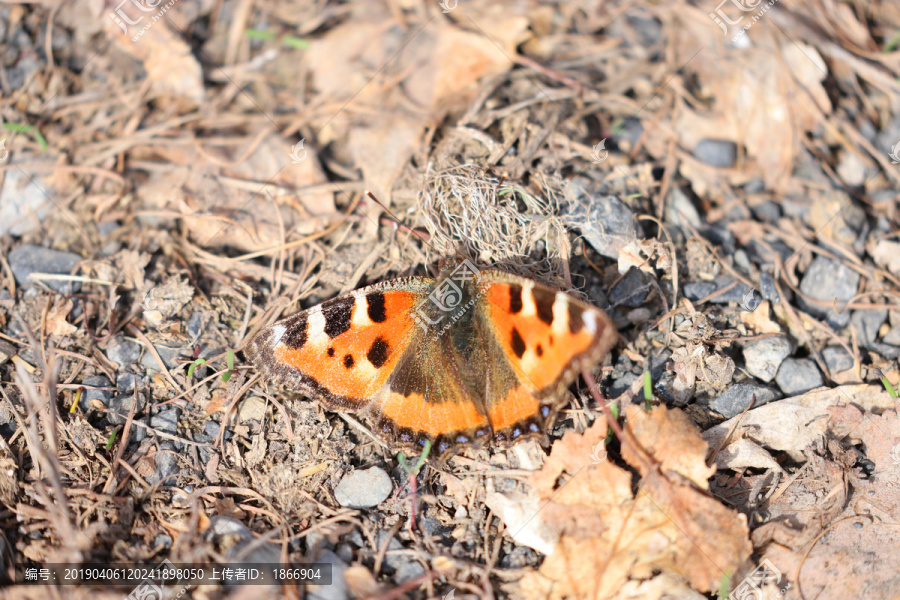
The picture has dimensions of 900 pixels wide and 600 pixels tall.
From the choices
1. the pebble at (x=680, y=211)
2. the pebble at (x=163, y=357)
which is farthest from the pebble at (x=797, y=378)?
the pebble at (x=163, y=357)

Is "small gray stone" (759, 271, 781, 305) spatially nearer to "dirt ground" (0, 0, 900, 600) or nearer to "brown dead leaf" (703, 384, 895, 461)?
"dirt ground" (0, 0, 900, 600)

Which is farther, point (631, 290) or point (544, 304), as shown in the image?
point (631, 290)

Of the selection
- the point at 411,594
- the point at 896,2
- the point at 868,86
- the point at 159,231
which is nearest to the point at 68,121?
the point at 159,231

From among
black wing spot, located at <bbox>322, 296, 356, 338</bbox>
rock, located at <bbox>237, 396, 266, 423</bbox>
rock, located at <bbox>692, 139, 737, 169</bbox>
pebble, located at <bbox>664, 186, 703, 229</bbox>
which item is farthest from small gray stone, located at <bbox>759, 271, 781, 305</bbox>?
rock, located at <bbox>237, 396, 266, 423</bbox>

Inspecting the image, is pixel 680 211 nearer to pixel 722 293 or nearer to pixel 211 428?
pixel 722 293

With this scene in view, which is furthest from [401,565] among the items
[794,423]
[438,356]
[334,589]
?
[794,423]

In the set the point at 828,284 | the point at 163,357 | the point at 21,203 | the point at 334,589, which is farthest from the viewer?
the point at 21,203

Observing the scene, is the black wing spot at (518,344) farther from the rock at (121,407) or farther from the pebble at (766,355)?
the rock at (121,407)
